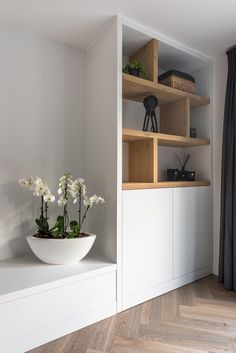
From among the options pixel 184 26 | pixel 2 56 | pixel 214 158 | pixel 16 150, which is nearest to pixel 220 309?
pixel 214 158

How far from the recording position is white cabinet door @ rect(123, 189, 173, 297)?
5.91ft

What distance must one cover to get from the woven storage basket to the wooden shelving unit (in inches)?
2.8

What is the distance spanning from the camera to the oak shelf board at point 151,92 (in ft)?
6.19

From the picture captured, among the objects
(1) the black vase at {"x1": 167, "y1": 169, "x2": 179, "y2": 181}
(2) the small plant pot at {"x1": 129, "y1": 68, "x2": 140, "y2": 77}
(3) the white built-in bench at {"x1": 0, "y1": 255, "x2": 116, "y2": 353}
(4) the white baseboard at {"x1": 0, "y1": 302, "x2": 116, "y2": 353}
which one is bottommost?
(4) the white baseboard at {"x1": 0, "y1": 302, "x2": 116, "y2": 353}

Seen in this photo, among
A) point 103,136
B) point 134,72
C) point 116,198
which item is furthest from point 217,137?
point 116,198

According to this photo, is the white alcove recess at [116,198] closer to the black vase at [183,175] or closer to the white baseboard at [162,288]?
the white baseboard at [162,288]

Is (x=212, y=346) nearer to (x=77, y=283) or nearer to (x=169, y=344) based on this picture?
(x=169, y=344)

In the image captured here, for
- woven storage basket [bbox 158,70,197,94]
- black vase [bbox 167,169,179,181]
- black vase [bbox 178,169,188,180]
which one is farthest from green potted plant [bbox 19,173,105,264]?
woven storage basket [bbox 158,70,197,94]

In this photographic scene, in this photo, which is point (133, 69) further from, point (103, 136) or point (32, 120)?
point (32, 120)

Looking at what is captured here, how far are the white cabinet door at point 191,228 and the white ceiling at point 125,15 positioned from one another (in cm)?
131

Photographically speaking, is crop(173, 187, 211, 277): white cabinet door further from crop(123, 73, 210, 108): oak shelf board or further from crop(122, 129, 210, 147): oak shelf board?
crop(123, 73, 210, 108): oak shelf board

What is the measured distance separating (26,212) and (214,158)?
70.7 inches

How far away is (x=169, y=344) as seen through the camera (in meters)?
1.42

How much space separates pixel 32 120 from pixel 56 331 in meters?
1.51
